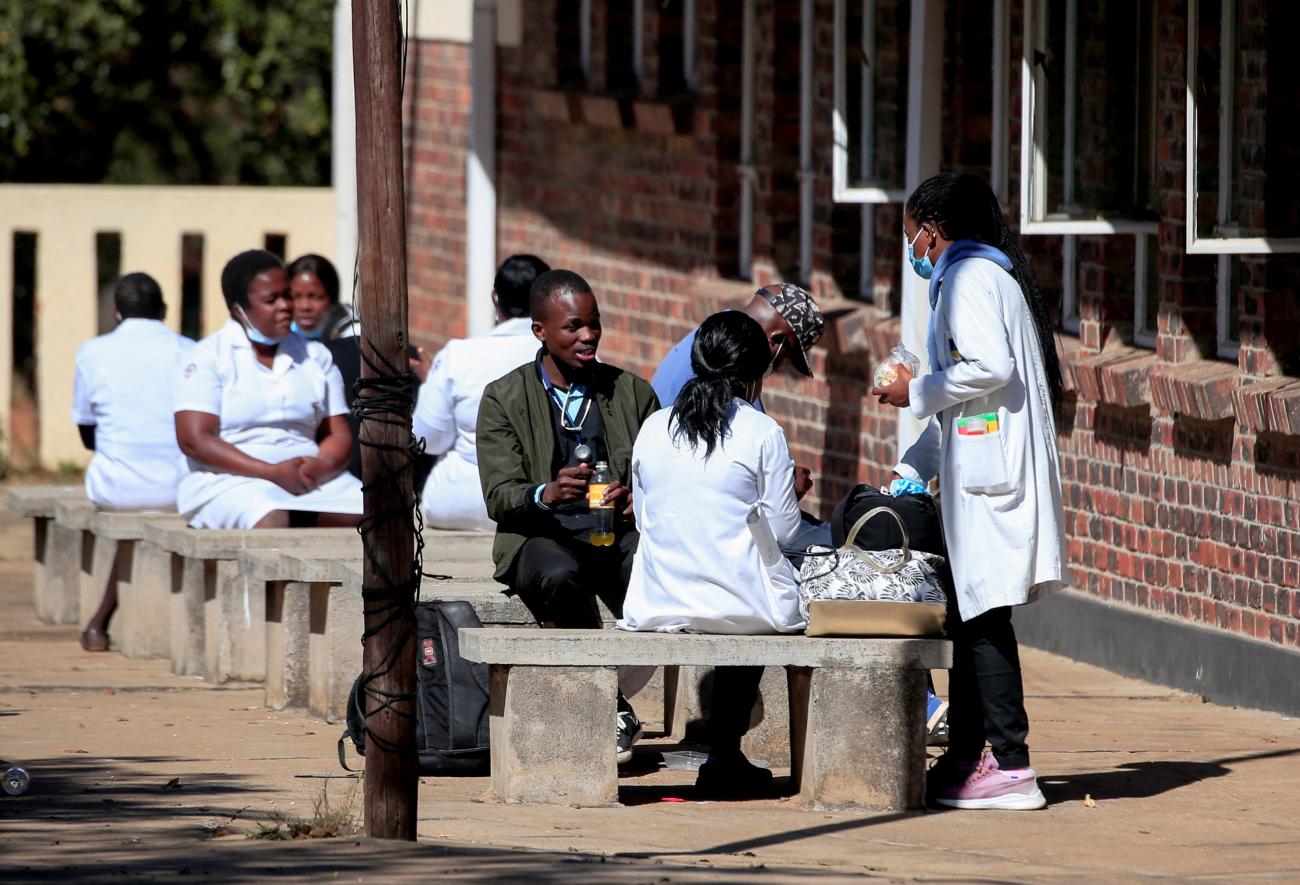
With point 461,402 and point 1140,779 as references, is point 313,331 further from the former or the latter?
point 1140,779

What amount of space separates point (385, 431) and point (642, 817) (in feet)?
4.41

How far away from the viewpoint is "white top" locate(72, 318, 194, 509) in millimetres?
11000

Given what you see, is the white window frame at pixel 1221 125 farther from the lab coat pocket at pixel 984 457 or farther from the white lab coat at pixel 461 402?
the white lab coat at pixel 461 402

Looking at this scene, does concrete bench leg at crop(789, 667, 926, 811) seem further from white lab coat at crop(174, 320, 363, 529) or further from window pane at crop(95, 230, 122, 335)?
window pane at crop(95, 230, 122, 335)

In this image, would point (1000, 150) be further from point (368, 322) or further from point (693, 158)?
point (368, 322)

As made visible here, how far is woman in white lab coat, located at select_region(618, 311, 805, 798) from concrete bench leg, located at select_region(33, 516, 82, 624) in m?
5.34

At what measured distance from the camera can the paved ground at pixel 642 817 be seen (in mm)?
5867

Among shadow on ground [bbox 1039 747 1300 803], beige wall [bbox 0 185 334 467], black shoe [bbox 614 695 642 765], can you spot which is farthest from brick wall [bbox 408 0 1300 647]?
black shoe [bbox 614 695 642 765]

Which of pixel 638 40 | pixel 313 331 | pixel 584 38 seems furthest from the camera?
pixel 584 38

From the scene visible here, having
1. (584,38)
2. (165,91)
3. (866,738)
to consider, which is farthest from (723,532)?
(165,91)

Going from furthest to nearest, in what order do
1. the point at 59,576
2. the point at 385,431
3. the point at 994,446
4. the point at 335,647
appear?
the point at 59,576
the point at 335,647
the point at 994,446
the point at 385,431

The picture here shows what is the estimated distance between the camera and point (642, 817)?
6895mm

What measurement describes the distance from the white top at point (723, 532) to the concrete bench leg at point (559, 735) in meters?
0.26

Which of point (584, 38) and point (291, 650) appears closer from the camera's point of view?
point (291, 650)
